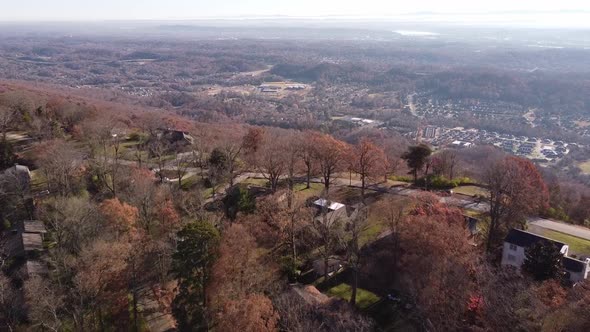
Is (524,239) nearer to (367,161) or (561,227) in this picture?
(561,227)

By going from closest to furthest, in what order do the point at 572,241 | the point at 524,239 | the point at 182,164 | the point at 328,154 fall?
1. the point at 524,239
2. the point at 572,241
3. the point at 328,154
4. the point at 182,164

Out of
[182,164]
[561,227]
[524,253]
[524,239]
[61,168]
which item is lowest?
[561,227]

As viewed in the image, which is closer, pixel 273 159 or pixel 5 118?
pixel 273 159

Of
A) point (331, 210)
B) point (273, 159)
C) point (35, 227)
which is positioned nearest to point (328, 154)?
point (273, 159)

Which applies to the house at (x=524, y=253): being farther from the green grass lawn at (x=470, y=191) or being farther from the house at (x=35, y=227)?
the house at (x=35, y=227)

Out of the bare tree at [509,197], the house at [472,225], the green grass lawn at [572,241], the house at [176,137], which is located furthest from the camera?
the house at [176,137]

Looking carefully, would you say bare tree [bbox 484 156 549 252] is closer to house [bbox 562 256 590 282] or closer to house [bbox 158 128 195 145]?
house [bbox 562 256 590 282]

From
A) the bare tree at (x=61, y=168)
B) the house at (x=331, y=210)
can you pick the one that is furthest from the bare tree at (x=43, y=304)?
the house at (x=331, y=210)
